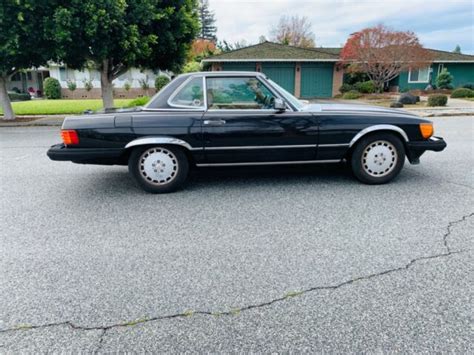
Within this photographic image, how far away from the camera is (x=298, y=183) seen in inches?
207

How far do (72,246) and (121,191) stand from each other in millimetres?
1708

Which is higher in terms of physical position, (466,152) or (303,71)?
(303,71)

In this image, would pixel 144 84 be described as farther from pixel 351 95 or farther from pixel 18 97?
pixel 351 95

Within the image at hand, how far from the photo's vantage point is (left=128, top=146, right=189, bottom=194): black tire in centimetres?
479

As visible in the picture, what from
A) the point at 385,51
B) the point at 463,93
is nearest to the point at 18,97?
the point at 385,51

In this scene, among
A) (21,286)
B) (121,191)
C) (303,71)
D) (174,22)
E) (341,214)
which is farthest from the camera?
(303,71)

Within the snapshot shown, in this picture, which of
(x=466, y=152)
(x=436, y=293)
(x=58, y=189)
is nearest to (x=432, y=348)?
(x=436, y=293)

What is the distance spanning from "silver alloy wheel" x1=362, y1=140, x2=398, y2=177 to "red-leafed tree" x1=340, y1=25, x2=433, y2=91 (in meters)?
19.1

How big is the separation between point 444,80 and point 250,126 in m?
26.3

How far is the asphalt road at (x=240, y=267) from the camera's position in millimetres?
2207

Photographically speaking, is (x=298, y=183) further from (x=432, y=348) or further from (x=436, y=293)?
(x=432, y=348)

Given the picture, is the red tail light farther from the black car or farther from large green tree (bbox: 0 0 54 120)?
large green tree (bbox: 0 0 54 120)

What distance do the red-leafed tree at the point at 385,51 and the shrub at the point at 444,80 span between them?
3.63m

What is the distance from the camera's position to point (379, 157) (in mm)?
5035
